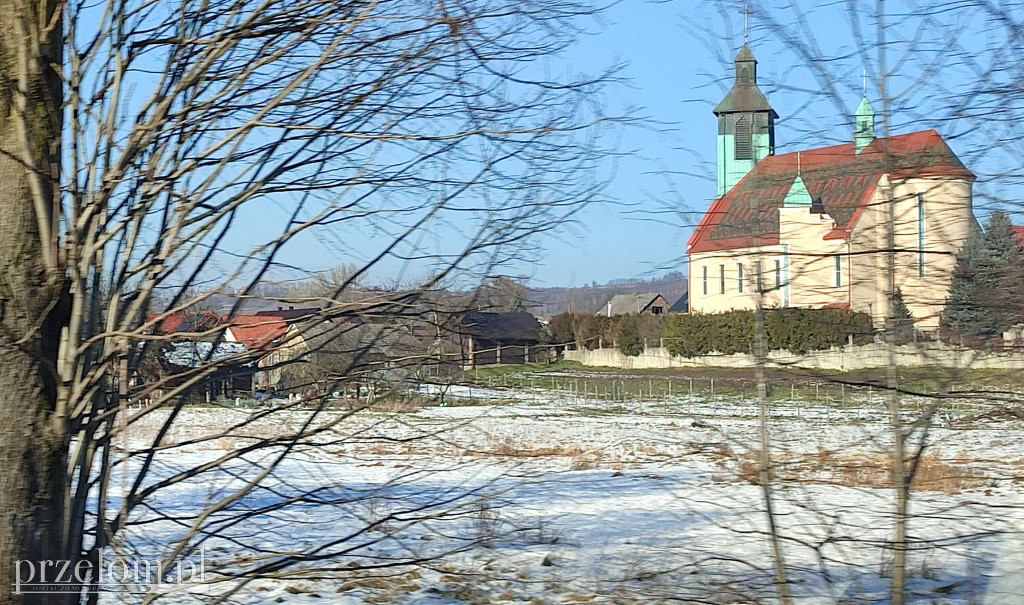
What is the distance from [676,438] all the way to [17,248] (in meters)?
2.69

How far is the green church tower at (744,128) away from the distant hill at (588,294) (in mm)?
416

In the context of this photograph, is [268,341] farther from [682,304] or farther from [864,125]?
[864,125]

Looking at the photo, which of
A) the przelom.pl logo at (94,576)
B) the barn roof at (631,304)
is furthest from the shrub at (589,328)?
the przelom.pl logo at (94,576)

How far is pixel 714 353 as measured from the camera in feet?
10.9

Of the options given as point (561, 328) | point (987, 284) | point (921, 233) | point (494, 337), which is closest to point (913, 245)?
point (921, 233)

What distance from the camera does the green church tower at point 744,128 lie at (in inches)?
129

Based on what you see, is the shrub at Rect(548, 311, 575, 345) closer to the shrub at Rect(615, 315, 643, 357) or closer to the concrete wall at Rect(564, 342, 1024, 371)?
the concrete wall at Rect(564, 342, 1024, 371)

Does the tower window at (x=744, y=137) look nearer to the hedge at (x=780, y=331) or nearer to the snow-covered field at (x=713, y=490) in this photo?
the hedge at (x=780, y=331)

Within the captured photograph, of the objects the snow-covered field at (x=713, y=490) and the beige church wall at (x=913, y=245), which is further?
the beige church wall at (x=913, y=245)

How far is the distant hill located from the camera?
9.14ft

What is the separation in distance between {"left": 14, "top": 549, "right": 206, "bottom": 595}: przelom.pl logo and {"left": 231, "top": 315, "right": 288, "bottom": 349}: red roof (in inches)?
27.0

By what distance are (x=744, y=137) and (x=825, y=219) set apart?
1.50 ft

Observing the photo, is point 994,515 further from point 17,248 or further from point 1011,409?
point 17,248

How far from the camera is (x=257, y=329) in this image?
265 cm
